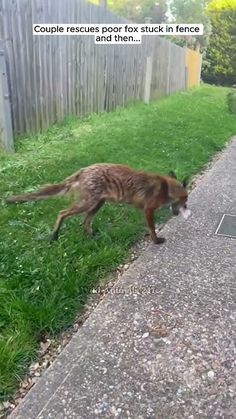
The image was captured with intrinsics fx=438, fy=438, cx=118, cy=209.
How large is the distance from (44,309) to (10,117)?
4113 millimetres

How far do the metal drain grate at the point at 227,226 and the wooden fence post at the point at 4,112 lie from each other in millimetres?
3342

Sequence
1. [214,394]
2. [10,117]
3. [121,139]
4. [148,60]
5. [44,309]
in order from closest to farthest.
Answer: [214,394]
[44,309]
[10,117]
[121,139]
[148,60]

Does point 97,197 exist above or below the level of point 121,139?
above

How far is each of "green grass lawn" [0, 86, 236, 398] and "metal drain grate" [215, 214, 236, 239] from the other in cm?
68

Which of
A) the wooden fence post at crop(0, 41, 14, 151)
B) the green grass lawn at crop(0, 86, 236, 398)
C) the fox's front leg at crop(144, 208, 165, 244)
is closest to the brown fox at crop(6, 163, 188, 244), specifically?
the fox's front leg at crop(144, 208, 165, 244)

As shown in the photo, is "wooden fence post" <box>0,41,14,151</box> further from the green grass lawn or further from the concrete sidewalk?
the concrete sidewalk

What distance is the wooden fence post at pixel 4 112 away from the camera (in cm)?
612

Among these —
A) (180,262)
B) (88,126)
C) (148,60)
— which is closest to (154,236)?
(180,262)

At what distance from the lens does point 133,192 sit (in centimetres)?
413

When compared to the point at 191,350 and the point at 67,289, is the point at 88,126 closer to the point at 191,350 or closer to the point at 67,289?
the point at 67,289

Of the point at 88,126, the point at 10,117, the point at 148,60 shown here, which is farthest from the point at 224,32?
the point at 10,117

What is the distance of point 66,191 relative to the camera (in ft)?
13.1

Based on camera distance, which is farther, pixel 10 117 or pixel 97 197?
pixel 10 117

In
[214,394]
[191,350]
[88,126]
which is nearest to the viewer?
[214,394]
